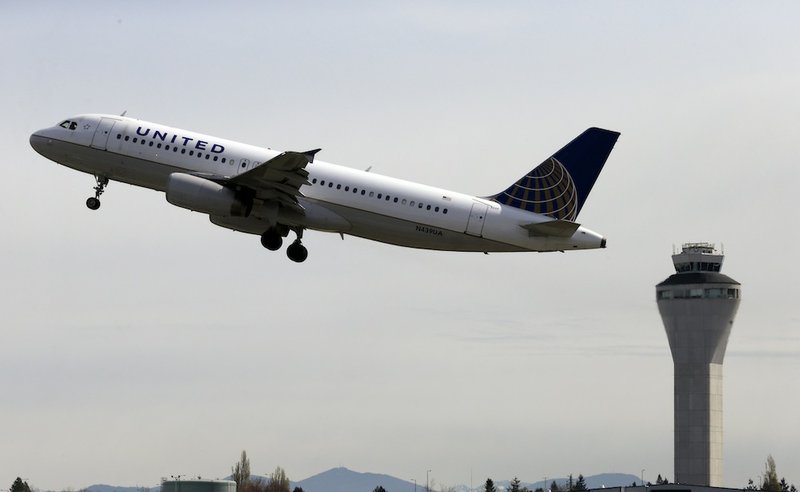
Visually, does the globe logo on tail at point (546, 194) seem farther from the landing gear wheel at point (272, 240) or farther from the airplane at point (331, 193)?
the landing gear wheel at point (272, 240)

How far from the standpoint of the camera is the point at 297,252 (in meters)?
73.8

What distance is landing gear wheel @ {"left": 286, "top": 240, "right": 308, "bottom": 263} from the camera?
73.8 m

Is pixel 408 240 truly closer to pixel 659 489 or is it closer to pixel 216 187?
pixel 216 187

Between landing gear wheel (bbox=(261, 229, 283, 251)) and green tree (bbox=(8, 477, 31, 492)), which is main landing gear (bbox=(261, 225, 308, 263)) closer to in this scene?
landing gear wheel (bbox=(261, 229, 283, 251))

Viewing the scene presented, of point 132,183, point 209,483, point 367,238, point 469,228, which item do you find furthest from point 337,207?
point 209,483

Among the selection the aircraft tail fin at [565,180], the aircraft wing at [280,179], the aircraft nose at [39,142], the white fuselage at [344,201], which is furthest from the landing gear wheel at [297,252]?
the aircraft nose at [39,142]

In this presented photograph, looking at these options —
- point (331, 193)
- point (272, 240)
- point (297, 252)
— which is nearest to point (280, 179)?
point (331, 193)

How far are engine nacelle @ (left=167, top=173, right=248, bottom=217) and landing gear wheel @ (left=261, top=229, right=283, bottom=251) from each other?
9.50 feet

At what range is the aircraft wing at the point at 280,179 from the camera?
6750 centimetres

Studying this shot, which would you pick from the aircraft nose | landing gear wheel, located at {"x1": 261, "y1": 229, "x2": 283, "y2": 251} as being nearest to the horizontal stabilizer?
landing gear wheel, located at {"x1": 261, "y1": 229, "x2": 283, "y2": 251}

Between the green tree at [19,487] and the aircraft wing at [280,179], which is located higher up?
the aircraft wing at [280,179]

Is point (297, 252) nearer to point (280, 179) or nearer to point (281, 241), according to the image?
point (281, 241)

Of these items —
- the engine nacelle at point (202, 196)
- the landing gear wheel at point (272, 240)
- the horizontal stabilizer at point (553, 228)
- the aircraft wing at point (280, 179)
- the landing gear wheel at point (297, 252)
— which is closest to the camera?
the aircraft wing at point (280, 179)

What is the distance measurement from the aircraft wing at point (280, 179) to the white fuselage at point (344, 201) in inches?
28.0
